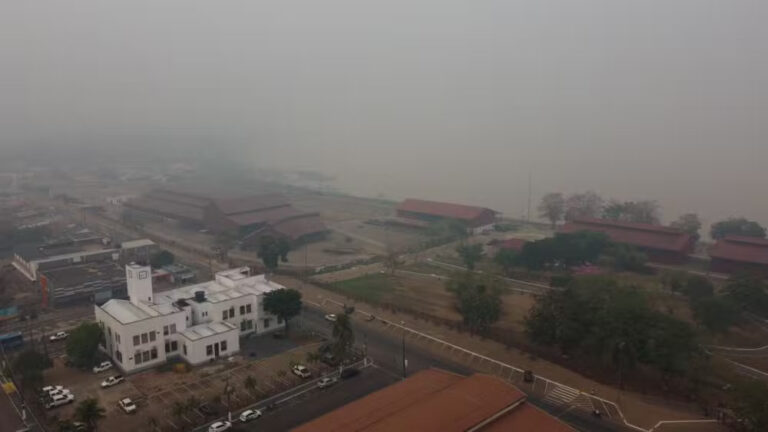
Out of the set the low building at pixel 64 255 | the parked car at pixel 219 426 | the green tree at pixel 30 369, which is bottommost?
the parked car at pixel 219 426

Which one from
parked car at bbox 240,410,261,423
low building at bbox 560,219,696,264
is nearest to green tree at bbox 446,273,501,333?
parked car at bbox 240,410,261,423

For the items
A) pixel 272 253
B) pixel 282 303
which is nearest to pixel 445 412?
pixel 282 303

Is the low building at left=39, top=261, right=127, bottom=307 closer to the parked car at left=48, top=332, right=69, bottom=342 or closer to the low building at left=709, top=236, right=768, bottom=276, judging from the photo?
the parked car at left=48, top=332, right=69, bottom=342

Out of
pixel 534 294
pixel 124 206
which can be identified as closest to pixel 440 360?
pixel 534 294

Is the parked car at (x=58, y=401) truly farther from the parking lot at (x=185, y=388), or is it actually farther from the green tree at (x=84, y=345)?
the green tree at (x=84, y=345)

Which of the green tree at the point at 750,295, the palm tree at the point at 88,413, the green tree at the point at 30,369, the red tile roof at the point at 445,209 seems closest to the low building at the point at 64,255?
the green tree at the point at 30,369

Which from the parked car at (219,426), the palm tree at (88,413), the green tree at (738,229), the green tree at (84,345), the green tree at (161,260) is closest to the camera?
the palm tree at (88,413)

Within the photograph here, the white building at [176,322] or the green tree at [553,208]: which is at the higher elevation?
the green tree at [553,208]

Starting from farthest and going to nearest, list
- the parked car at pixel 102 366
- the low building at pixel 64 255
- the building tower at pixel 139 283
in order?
the low building at pixel 64 255
the building tower at pixel 139 283
the parked car at pixel 102 366
